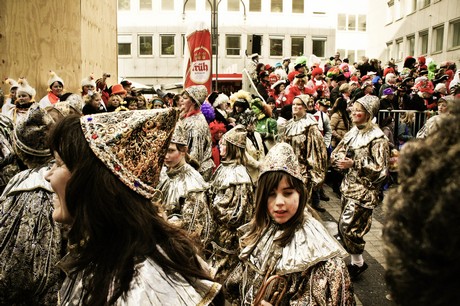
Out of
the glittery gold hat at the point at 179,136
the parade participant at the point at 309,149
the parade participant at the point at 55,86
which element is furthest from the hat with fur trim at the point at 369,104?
the parade participant at the point at 55,86

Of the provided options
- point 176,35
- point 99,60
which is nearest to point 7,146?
point 99,60

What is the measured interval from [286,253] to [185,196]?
5.92 feet

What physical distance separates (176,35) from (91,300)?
41160 millimetres

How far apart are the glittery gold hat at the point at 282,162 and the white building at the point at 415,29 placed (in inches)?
1173

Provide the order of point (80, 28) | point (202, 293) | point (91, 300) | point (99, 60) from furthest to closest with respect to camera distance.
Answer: point (99, 60)
point (80, 28)
point (202, 293)
point (91, 300)

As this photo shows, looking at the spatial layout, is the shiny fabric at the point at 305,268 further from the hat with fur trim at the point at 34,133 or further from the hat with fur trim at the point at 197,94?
the hat with fur trim at the point at 197,94

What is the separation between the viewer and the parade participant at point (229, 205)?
18.3 feet

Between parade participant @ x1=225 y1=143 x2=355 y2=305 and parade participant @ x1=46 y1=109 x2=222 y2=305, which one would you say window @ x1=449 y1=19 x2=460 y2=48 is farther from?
parade participant @ x1=46 y1=109 x2=222 y2=305

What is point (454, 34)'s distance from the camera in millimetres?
30125

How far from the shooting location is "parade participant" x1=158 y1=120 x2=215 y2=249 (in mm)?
4309

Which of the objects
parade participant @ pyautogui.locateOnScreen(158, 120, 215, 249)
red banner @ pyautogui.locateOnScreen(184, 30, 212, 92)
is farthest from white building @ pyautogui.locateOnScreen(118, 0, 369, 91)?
parade participant @ pyautogui.locateOnScreen(158, 120, 215, 249)

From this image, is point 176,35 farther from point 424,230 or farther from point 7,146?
point 424,230

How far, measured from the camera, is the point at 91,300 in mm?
1532

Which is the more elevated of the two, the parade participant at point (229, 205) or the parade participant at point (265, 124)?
the parade participant at point (265, 124)
